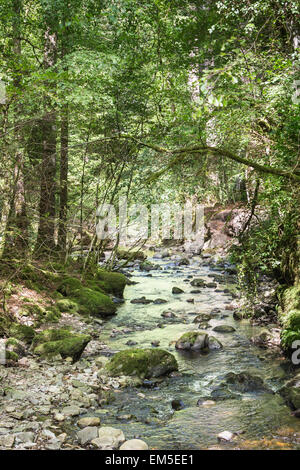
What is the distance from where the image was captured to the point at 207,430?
14.7 ft

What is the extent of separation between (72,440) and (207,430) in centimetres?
152

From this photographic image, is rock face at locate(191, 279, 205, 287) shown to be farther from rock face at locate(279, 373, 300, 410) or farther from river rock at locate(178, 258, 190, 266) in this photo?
rock face at locate(279, 373, 300, 410)

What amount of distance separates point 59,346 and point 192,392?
226 cm

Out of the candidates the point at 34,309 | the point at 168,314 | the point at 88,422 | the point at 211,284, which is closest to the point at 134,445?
the point at 88,422

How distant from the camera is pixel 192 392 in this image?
18.4ft

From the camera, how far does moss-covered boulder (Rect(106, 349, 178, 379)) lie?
19.9ft

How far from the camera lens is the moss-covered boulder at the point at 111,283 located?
1170cm

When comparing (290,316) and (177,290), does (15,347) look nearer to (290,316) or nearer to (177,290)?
(290,316)

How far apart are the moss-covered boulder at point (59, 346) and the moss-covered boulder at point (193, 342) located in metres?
1.84

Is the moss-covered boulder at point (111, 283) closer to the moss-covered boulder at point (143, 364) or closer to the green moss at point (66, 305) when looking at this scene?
the green moss at point (66, 305)

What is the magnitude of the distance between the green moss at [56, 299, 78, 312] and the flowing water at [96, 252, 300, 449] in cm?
93

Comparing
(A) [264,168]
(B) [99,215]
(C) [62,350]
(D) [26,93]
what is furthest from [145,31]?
(C) [62,350]

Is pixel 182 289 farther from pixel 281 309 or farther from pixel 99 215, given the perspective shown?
pixel 281 309

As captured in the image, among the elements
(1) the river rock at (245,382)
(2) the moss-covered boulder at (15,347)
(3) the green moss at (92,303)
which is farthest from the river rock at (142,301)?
(1) the river rock at (245,382)
